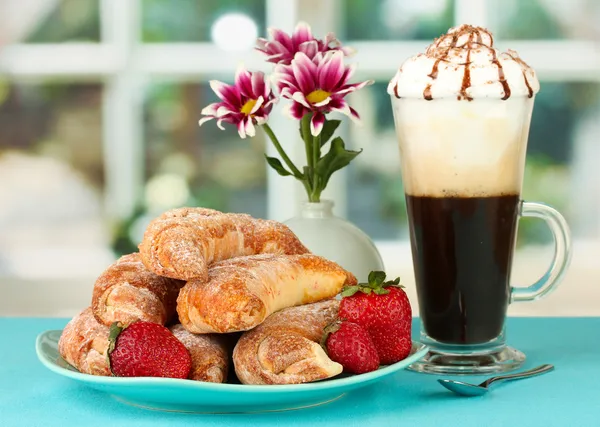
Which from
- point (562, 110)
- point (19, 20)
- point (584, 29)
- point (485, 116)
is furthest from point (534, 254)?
point (485, 116)

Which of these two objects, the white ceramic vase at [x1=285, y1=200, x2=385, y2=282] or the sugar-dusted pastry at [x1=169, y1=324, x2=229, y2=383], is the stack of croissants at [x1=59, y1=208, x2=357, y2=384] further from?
the white ceramic vase at [x1=285, y1=200, x2=385, y2=282]

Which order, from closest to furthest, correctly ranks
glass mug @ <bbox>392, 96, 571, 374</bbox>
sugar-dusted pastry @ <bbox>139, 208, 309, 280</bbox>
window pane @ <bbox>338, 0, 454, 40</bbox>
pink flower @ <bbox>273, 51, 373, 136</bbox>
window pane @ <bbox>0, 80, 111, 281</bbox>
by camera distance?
sugar-dusted pastry @ <bbox>139, 208, 309, 280</bbox> → glass mug @ <bbox>392, 96, 571, 374</bbox> → pink flower @ <bbox>273, 51, 373, 136</bbox> → window pane @ <bbox>338, 0, 454, 40</bbox> → window pane @ <bbox>0, 80, 111, 281</bbox>

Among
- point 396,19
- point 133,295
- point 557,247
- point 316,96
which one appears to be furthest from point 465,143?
point 396,19

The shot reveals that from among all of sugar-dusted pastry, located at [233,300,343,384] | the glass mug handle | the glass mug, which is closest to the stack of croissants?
sugar-dusted pastry, located at [233,300,343,384]

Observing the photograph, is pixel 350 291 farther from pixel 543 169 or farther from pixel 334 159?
pixel 543 169

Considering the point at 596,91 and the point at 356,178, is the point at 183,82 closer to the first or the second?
the point at 356,178

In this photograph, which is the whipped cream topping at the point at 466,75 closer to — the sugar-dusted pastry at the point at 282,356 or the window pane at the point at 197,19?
the sugar-dusted pastry at the point at 282,356
